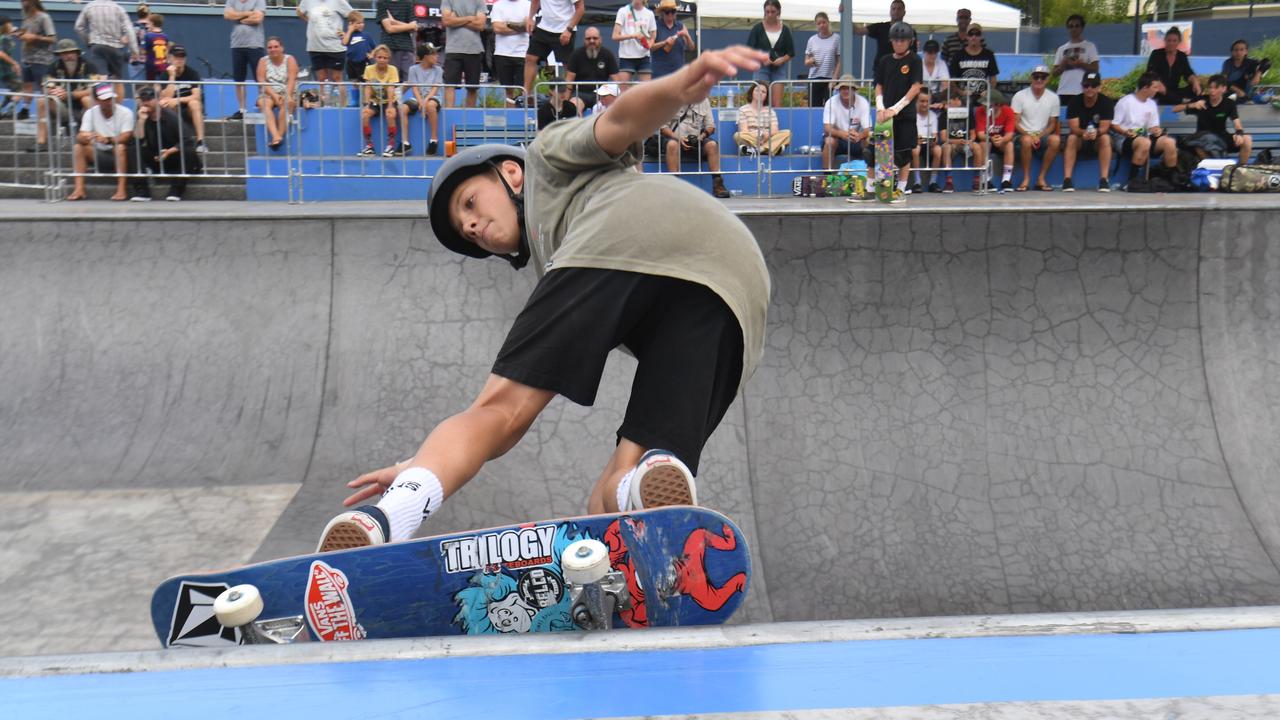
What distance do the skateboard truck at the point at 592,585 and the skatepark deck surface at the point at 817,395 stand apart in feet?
8.14

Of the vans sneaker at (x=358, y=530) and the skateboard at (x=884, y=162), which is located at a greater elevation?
the skateboard at (x=884, y=162)

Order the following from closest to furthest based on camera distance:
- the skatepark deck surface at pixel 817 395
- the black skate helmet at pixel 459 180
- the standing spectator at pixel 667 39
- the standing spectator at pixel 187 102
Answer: the black skate helmet at pixel 459 180, the skatepark deck surface at pixel 817 395, the standing spectator at pixel 187 102, the standing spectator at pixel 667 39

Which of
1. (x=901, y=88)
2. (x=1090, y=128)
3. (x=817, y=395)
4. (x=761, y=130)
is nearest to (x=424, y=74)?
(x=761, y=130)

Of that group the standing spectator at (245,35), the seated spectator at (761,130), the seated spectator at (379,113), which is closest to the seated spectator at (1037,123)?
the seated spectator at (761,130)

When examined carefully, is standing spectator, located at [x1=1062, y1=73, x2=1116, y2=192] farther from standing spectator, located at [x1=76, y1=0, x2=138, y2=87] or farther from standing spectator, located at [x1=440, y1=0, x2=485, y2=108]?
standing spectator, located at [x1=76, y1=0, x2=138, y2=87]

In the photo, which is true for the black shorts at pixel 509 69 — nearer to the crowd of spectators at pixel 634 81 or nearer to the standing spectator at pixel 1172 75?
the crowd of spectators at pixel 634 81

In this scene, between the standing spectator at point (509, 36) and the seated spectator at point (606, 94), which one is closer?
the seated spectator at point (606, 94)

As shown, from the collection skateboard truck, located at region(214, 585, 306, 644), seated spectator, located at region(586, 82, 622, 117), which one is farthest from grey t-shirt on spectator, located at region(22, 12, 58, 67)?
skateboard truck, located at region(214, 585, 306, 644)

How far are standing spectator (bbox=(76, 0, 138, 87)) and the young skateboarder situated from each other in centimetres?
1132

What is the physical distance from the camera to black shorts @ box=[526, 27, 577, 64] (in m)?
10.9

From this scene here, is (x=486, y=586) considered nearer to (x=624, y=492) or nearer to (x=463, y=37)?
(x=624, y=492)

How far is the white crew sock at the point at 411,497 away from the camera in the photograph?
2.33 meters

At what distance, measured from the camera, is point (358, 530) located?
235 centimetres

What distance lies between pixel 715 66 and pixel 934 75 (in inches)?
385
